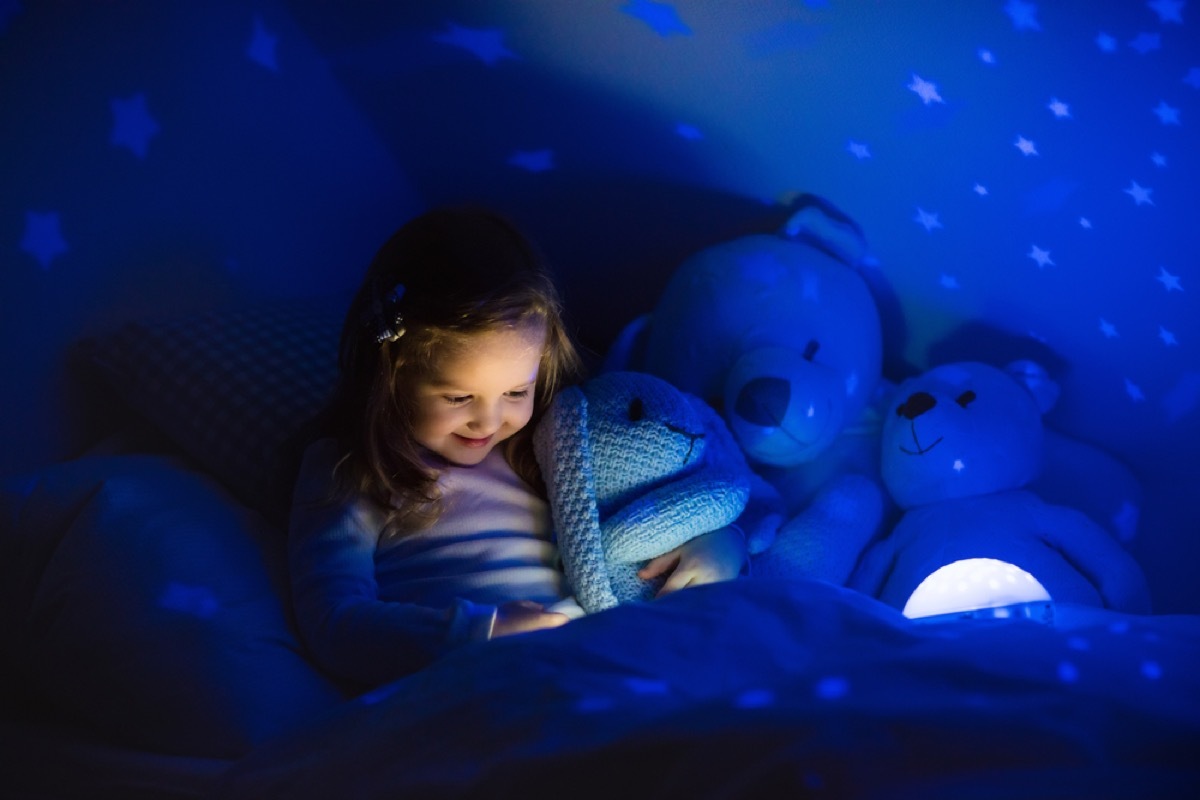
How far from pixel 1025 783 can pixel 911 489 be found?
0.81m

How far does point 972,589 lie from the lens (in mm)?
1301

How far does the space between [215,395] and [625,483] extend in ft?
1.89

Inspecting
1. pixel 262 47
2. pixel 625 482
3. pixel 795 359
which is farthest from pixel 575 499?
pixel 262 47

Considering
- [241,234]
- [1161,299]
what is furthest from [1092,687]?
[241,234]

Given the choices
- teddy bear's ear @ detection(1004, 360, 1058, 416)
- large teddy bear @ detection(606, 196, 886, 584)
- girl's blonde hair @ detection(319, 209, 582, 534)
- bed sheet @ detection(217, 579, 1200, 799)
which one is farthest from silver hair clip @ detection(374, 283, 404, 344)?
teddy bear's ear @ detection(1004, 360, 1058, 416)

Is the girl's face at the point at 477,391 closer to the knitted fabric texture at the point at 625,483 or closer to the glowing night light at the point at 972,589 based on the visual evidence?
the knitted fabric texture at the point at 625,483

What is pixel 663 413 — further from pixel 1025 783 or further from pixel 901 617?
pixel 1025 783

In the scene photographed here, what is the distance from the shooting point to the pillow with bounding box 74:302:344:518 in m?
1.34

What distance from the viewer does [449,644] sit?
1099 millimetres

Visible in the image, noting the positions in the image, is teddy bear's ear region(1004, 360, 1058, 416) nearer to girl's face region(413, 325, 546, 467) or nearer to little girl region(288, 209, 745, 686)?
little girl region(288, 209, 745, 686)

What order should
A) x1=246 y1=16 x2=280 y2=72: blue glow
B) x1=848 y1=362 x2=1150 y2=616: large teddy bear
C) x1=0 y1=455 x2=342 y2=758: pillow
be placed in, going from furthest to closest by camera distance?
x1=246 y1=16 x2=280 y2=72: blue glow, x1=848 y1=362 x2=1150 y2=616: large teddy bear, x1=0 y1=455 x2=342 y2=758: pillow

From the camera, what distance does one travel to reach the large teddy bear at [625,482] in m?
1.27

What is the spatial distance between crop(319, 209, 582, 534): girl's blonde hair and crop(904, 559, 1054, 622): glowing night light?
591 mm

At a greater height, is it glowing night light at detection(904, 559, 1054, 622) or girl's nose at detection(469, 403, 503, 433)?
girl's nose at detection(469, 403, 503, 433)
